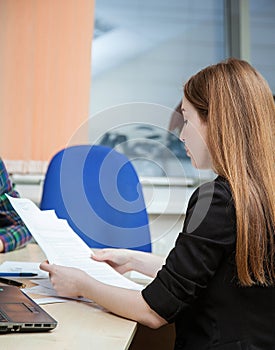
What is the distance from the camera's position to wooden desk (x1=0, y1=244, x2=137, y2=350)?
0.73 m

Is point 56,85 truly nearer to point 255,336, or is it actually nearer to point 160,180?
point 160,180

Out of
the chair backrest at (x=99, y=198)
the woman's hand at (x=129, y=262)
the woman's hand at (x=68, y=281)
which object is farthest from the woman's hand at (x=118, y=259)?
the chair backrest at (x=99, y=198)

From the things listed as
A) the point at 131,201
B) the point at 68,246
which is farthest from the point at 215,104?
the point at 131,201

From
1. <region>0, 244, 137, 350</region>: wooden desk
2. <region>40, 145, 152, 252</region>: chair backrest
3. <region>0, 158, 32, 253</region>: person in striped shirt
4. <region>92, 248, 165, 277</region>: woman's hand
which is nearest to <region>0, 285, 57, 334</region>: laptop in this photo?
<region>0, 244, 137, 350</region>: wooden desk

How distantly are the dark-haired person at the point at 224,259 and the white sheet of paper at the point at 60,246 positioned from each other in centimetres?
11

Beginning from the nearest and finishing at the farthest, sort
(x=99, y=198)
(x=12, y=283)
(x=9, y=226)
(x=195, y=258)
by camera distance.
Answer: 1. (x=195, y=258)
2. (x=12, y=283)
3. (x=9, y=226)
4. (x=99, y=198)

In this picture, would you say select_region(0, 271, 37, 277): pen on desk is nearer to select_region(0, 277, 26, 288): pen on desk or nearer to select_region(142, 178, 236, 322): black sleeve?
select_region(0, 277, 26, 288): pen on desk

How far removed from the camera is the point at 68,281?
1.02m

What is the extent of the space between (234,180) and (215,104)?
6.7 inches

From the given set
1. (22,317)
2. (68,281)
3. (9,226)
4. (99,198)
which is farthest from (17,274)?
(99,198)

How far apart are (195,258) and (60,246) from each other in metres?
0.38

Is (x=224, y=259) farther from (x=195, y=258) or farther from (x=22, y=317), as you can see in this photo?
(x=22, y=317)

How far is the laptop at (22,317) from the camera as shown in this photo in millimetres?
760

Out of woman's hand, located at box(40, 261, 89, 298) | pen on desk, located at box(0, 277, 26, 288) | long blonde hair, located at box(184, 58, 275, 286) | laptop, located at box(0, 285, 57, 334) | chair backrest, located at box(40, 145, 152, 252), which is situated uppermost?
long blonde hair, located at box(184, 58, 275, 286)
